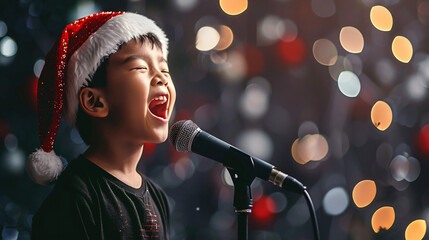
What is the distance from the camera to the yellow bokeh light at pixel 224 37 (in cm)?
125

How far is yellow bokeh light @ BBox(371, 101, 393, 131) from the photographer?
4.77ft

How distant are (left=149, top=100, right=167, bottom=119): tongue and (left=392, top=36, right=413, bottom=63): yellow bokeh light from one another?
1.01 meters

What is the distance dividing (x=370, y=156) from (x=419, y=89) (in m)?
0.35

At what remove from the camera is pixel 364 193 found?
55.9 inches

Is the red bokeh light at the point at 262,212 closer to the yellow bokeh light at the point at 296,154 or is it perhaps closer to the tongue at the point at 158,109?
the yellow bokeh light at the point at 296,154

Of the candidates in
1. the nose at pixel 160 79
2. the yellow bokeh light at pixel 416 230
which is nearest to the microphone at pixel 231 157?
the nose at pixel 160 79

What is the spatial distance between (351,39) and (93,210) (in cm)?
107

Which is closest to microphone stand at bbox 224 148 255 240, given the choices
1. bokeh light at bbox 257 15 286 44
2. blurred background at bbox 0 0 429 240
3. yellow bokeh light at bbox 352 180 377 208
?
blurred background at bbox 0 0 429 240

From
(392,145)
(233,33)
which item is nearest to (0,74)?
(233,33)

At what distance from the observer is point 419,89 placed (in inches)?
61.3

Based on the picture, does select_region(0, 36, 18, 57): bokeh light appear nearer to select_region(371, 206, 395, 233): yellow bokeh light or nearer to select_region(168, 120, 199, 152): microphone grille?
select_region(168, 120, 199, 152): microphone grille

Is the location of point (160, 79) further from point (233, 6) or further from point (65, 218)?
point (233, 6)

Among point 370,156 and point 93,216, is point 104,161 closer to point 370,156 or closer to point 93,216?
point 93,216

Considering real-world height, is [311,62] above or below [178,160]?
above
